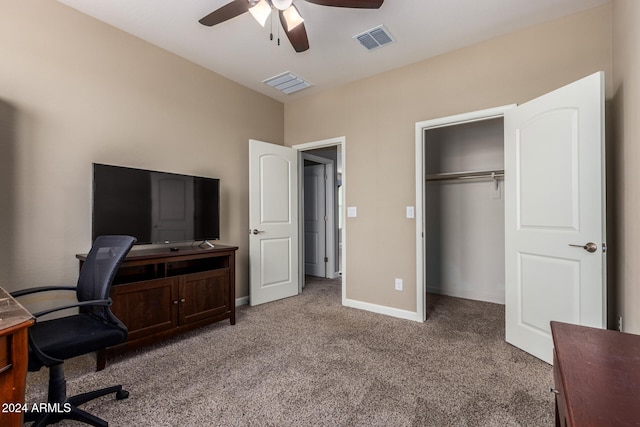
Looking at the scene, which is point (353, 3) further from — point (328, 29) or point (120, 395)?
point (120, 395)

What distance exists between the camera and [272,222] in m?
3.87

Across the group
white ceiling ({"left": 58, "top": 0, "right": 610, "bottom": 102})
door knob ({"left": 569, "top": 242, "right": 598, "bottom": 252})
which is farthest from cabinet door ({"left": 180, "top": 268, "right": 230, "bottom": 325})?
door knob ({"left": 569, "top": 242, "right": 598, "bottom": 252})

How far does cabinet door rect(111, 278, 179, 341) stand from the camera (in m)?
A: 2.23

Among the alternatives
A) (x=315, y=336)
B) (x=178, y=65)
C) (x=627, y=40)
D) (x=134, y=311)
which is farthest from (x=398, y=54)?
(x=134, y=311)

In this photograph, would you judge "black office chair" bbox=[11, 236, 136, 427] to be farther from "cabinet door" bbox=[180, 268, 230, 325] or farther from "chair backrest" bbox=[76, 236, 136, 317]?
"cabinet door" bbox=[180, 268, 230, 325]

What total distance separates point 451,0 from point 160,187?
2.77 meters

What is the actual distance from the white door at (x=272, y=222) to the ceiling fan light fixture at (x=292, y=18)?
176cm

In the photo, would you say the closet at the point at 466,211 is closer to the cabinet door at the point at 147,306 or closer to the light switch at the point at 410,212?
the light switch at the point at 410,212

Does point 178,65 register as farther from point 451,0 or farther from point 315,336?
point 315,336

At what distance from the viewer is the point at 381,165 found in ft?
11.3

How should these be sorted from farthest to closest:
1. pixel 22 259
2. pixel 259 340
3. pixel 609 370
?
pixel 259 340, pixel 22 259, pixel 609 370

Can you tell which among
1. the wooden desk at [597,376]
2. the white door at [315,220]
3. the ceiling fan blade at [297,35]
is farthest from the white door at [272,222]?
the wooden desk at [597,376]

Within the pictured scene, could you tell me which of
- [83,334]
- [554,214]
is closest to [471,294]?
[554,214]

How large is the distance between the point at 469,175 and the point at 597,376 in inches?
138
